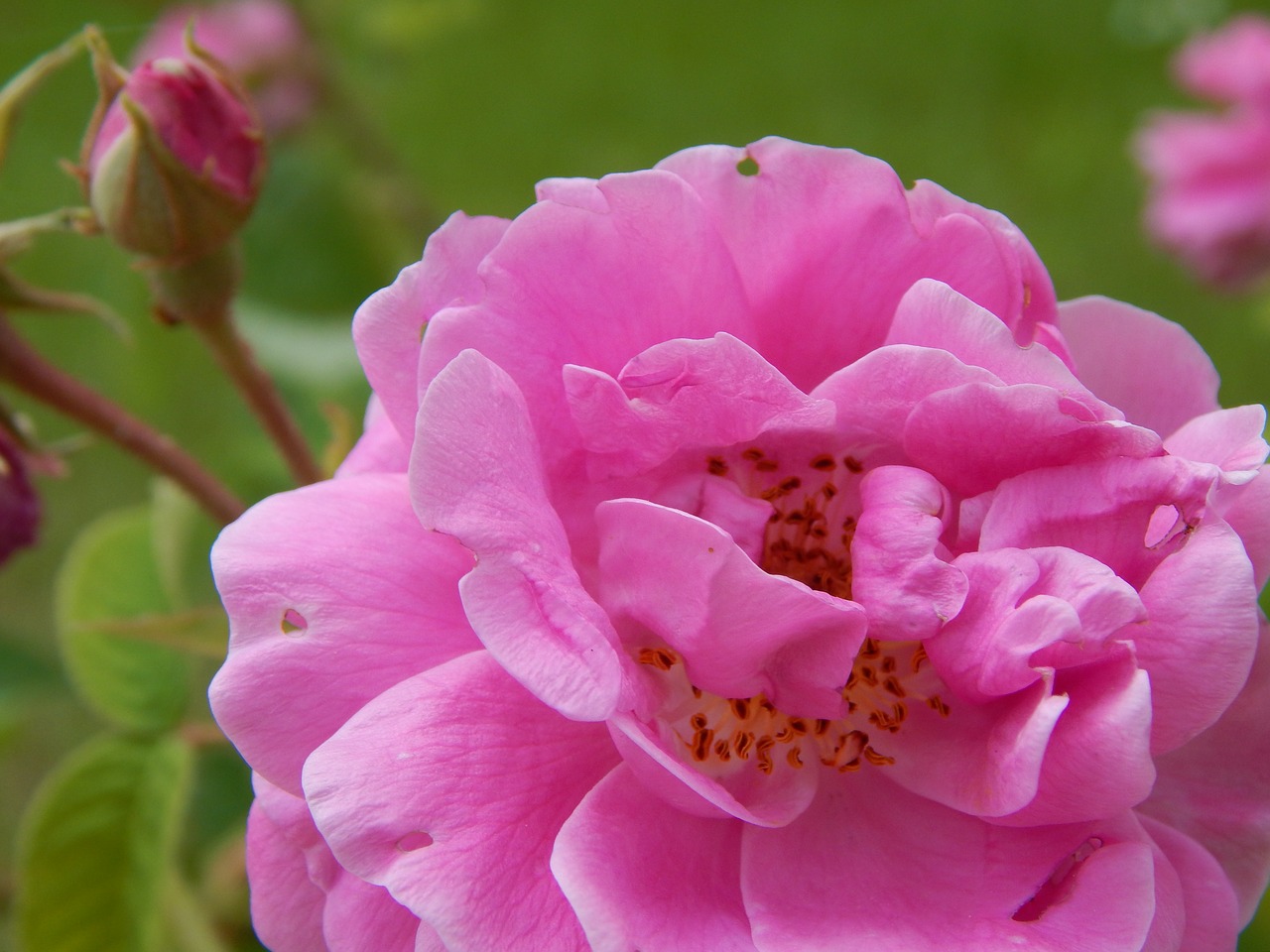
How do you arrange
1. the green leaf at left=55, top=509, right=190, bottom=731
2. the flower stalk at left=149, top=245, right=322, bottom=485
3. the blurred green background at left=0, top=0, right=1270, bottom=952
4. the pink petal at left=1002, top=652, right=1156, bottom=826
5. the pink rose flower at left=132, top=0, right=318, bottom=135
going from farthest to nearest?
1. the pink rose flower at left=132, top=0, right=318, bottom=135
2. the blurred green background at left=0, top=0, right=1270, bottom=952
3. the green leaf at left=55, top=509, right=190, bottom=731
4. the flower stalk at left=149, top=245, right=322, bottom=485
5. the pink petal at left=1002, top=652, right=1156, bottom=826

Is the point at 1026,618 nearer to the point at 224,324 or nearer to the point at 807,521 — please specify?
the point at 807,521

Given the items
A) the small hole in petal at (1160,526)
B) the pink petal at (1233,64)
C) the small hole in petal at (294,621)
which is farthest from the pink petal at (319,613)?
Answer: the pink petal at (1233,64)

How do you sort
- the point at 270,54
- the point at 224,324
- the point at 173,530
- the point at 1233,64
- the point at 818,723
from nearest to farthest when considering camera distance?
the point at 818,723, the point at 224,324, the point at 173,530, the point at 1233,64, the point at 270,54

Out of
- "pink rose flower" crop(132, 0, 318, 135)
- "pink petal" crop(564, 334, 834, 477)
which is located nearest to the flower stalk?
"pink petal" crop(564, 334, 834, 477)

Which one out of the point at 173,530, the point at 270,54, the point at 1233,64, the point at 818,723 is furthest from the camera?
the point at 270,54

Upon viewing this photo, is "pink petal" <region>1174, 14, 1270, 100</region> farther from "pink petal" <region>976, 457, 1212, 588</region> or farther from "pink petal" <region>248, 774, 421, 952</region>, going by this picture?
"pink petal" <region>248, 774, 421, 952</region>

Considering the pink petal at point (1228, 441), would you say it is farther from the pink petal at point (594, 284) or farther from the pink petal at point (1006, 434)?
the pink petal at point (594, 284)

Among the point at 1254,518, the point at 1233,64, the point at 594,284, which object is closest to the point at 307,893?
the point at 594,284
